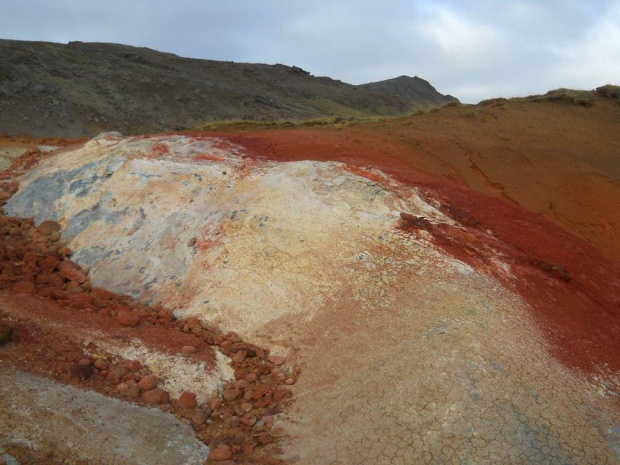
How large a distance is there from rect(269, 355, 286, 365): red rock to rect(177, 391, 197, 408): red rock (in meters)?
0.77

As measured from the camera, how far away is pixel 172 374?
13.8ft

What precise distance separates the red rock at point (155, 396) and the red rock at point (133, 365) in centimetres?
30

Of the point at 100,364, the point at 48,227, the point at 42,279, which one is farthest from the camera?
the point at 48,227

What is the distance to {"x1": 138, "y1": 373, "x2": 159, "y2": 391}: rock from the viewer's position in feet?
13.0

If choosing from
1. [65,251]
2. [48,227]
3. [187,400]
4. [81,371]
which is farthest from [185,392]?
Answer: [48,227]

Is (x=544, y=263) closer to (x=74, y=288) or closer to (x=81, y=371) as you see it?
(x=81, y=371)

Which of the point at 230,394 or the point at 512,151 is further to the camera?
the point at 512,151

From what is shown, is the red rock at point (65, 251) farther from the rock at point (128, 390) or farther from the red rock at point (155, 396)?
the red rock at point (155, 396)

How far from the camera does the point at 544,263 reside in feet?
17.1

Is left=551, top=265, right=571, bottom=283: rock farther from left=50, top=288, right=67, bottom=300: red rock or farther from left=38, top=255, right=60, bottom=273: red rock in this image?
left=38, top=255, right=60, bottom=273: red rock

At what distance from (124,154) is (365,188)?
3751 mm

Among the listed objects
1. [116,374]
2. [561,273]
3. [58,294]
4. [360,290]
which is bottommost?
[116,374]

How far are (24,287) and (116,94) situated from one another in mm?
24065

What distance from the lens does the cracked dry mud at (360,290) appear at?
347 centimetres
